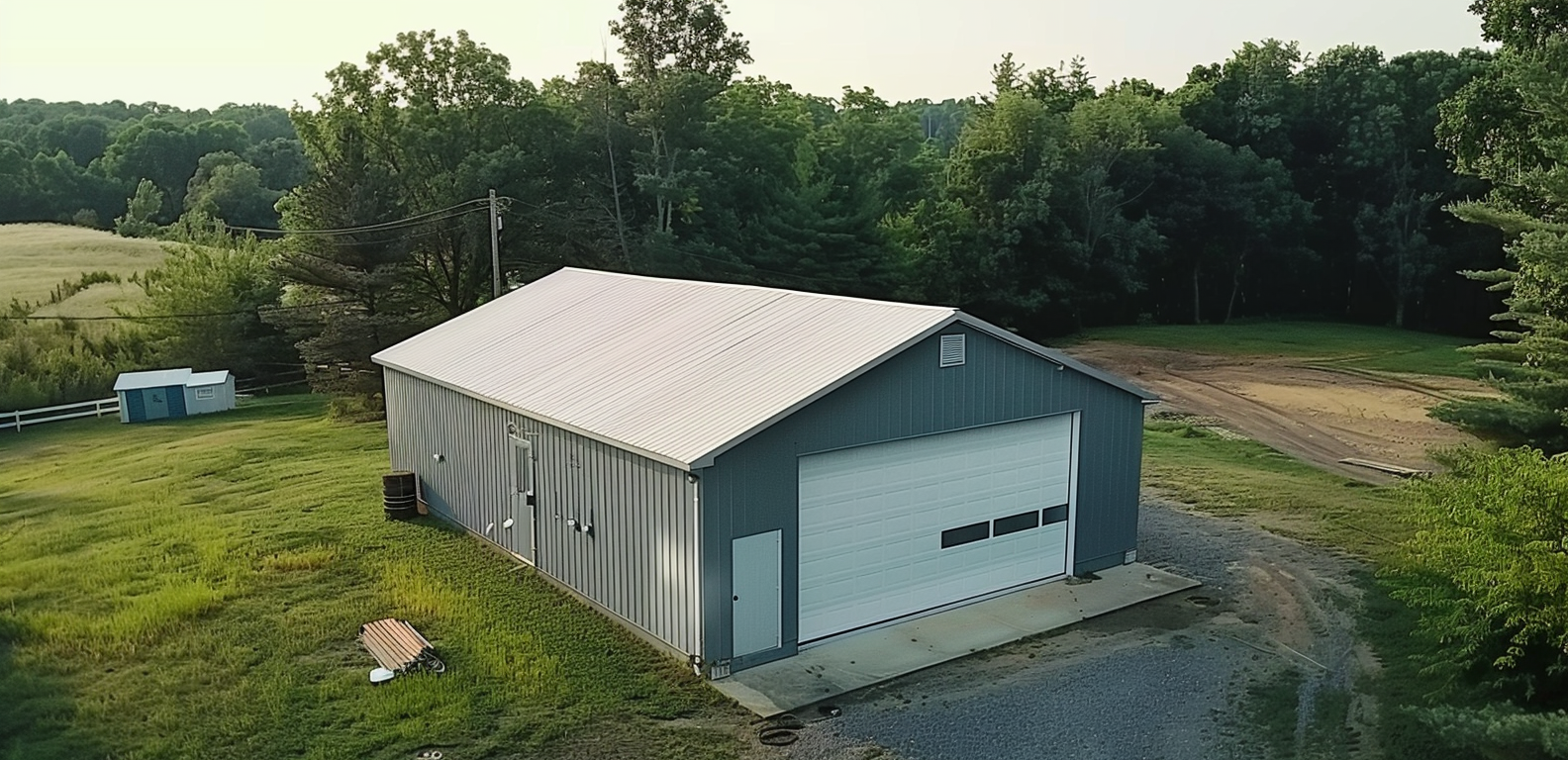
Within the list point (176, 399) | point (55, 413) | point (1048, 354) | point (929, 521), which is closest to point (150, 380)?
point (176, 399)

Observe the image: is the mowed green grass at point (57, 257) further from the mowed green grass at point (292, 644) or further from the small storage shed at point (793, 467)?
the small storage shed at point (793, 467)

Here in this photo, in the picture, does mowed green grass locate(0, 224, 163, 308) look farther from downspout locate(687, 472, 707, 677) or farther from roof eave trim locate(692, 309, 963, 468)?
roof eave trim locate(692, 309, 963, 468)

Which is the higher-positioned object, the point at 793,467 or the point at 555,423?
the point at 555,423

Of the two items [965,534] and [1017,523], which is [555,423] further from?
[1017,523]

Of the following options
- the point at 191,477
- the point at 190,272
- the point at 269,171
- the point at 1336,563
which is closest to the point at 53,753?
the point at 191,477

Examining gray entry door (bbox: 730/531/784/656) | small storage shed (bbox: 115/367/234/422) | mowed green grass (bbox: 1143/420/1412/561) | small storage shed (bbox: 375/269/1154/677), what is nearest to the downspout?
small storage shed (bbox: 375/269/1154/677)

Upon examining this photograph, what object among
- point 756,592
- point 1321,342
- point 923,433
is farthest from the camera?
point 1321,342

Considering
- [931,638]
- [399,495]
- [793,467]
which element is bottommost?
[931,638]

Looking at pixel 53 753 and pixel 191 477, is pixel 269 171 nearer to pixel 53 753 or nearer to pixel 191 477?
pixel 191 477
